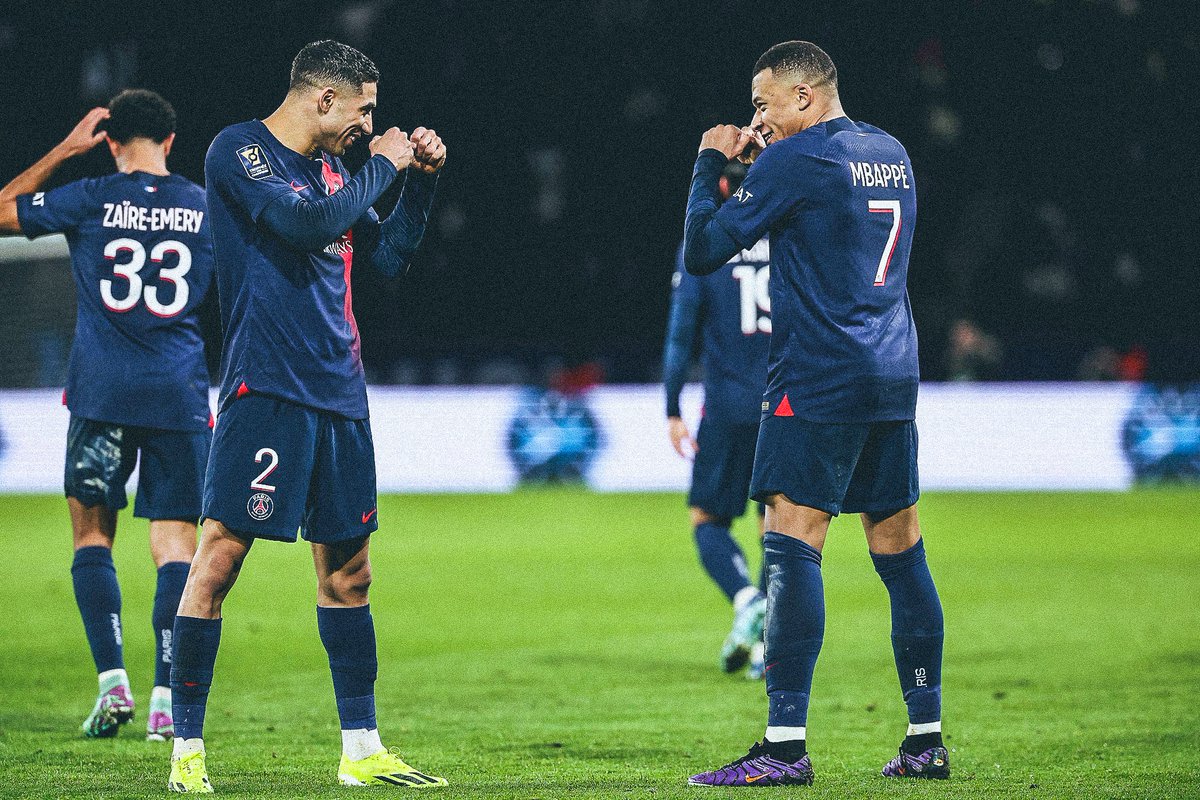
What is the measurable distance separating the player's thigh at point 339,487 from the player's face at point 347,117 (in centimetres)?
79

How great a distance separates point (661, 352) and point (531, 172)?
5.53 meters

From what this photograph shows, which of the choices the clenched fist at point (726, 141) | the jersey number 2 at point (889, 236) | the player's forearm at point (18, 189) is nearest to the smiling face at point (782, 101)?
the clenched fist at point (726, 141)

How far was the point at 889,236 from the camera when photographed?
4.60m

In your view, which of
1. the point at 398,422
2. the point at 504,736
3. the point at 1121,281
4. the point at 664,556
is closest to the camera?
the point at 504,736

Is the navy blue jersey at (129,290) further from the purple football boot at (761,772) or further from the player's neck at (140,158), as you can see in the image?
the purple football boot at (761,772)

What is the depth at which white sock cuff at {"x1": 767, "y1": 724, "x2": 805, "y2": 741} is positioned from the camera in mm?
4410

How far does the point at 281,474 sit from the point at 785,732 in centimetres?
156

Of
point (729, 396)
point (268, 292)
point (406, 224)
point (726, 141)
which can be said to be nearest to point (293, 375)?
point (268, 292)

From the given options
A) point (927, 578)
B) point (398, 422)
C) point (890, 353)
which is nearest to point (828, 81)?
point (890, 353)

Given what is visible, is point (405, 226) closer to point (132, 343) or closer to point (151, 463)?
point (132, 343)

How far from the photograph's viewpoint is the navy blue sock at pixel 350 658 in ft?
15.1

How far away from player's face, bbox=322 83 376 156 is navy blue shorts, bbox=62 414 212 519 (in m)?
1.62

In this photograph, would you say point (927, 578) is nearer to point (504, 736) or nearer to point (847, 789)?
point (847, 789)

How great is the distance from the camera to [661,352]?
18.9 m
